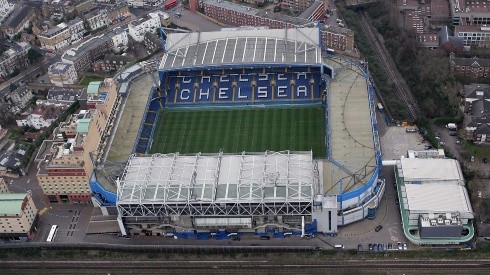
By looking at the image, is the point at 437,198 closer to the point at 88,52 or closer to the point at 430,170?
the point at 430,170

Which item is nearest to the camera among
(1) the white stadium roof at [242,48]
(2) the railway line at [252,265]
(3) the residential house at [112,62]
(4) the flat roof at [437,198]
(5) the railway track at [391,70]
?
(2) the railway line at [252,265]

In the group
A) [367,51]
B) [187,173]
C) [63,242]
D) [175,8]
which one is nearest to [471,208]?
[187,173]

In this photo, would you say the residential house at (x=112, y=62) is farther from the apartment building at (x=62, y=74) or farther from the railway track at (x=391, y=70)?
the railway track at (x=391, y=70)

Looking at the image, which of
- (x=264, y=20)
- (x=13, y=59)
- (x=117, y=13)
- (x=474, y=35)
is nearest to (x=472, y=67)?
(x=474, y=35)

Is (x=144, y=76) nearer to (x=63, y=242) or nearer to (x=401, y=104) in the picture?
(x=63, y=242)

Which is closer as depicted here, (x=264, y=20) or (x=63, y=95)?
(x=63, y=95)

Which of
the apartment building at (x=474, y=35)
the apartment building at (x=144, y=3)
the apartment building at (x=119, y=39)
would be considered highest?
the apartment building at (x=474, y=35)

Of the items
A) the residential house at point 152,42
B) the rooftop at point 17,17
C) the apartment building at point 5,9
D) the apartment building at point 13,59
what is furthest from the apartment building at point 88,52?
the apartment building at point 5,9
